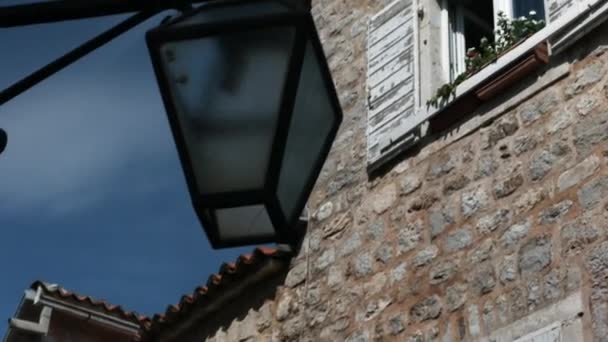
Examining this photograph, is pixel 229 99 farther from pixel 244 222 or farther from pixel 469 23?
pixel 469 23

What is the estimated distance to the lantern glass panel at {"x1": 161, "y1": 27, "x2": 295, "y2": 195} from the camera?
2.79 metres

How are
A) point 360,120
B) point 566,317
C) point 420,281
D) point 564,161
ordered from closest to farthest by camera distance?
1. point 566,317
2. point 564,161
3. point 420,281
4. point 360,120

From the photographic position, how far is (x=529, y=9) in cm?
699

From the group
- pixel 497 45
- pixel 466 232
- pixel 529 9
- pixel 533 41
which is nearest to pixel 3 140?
pixel 466 232

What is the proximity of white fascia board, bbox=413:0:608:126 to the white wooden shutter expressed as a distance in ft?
0.95

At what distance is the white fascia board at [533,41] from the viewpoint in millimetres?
6137

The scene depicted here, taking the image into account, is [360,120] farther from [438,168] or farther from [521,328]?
[521,328]

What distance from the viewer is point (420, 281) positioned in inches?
251

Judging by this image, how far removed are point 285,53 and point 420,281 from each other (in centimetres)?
367

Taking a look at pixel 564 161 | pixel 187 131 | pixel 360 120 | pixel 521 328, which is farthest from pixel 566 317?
pixel 187 131

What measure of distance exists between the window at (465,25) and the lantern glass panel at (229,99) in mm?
4509

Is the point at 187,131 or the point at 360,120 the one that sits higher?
the point at 360,120

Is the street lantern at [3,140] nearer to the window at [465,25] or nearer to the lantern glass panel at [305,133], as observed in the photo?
the lantern glass panel at [305,133]

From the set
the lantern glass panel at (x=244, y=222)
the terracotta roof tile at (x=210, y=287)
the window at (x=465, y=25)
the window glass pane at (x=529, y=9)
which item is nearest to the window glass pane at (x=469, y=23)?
the window at (x=465, y=25)
